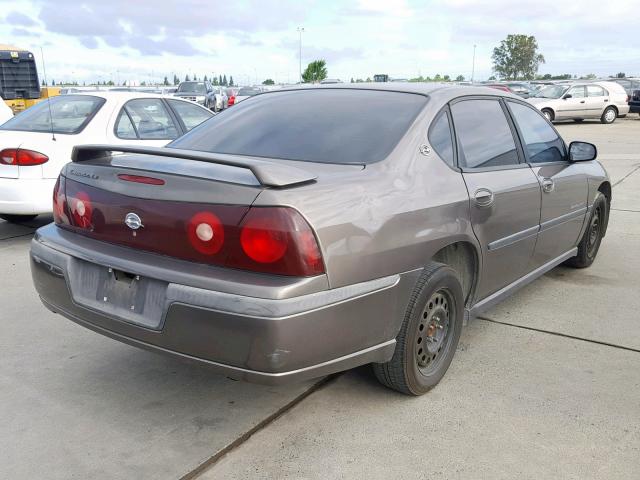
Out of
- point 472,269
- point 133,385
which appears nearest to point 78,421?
point 133,385

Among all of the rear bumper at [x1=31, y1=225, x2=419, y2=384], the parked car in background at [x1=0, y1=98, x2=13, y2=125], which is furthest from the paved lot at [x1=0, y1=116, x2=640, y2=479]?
the parked car in background at [x1=0, y1=98, x2=13, y2=125]

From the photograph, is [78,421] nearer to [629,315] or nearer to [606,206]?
[629,315]

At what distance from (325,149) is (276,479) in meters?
1.48

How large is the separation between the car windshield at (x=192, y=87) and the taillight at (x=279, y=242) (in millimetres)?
28309

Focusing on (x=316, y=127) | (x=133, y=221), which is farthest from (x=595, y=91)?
(x=133, y=221)

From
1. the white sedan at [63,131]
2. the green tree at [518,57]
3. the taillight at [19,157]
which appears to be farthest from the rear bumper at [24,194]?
the green tree at [518,57]

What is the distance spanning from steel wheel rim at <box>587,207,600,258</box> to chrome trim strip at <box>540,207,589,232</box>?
49 cm

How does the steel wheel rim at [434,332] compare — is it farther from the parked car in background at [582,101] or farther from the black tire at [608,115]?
the black tire at [608,115]

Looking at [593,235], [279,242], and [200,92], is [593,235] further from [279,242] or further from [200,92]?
[200,92]

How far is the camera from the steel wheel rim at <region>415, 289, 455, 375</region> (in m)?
2.95

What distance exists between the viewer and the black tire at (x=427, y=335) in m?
2.78

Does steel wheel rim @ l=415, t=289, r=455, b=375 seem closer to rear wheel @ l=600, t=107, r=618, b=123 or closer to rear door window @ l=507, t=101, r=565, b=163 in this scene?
rear door window @ l=507, t=101, r=565, b=163

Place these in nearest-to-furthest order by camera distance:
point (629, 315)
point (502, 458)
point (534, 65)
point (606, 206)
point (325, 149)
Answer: point (502, 458) < point (325, 149) < point (629, 315) < point (606, 206) < point (534, 65)

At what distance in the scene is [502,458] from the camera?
2535 millimetres
